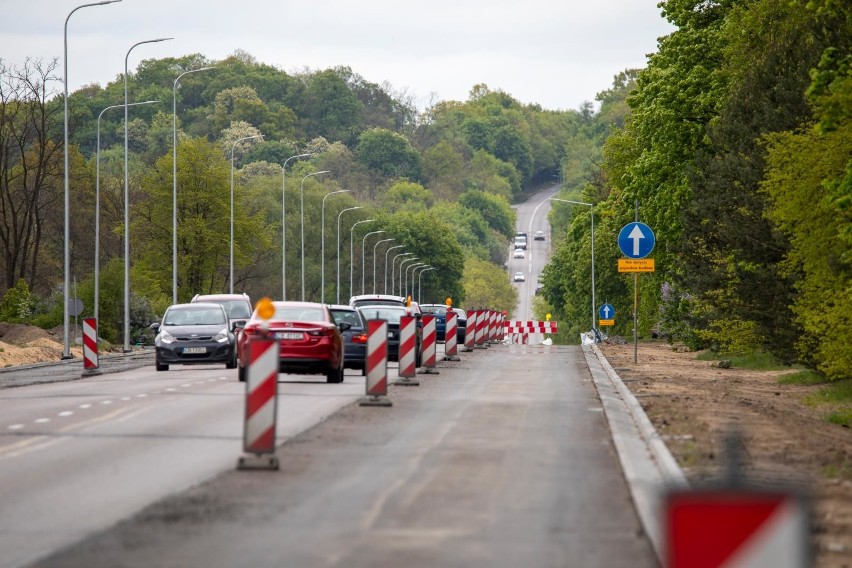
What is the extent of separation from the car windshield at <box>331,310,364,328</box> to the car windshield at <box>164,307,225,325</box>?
294 cm

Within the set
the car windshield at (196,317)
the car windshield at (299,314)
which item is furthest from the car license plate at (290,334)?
the car windshield at (196,317)

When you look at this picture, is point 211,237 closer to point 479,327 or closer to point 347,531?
point 479,327

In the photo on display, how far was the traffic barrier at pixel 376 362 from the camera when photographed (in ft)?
72.9

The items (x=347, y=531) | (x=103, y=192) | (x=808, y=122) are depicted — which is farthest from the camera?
(x=103, y=192)

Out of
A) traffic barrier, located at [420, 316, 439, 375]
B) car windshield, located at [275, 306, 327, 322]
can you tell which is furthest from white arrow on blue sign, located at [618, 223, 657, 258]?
car windshield, located at [275, 306, 327, 322]

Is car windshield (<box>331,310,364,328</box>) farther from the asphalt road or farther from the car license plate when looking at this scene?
the asphalt road

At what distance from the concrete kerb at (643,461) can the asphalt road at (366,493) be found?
0.36ft

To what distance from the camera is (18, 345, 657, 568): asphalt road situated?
9.68 metres

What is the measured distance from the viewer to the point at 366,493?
1245 centimetres

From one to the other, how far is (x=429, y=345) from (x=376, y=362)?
37.1 feet

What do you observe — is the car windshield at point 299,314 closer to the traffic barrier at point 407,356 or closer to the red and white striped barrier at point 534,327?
the traffic barrier at point 407,356

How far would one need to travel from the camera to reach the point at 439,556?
9461 mm

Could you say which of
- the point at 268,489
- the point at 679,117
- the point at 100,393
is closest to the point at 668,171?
the point at 679,117

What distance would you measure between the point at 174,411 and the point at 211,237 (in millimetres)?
73279
